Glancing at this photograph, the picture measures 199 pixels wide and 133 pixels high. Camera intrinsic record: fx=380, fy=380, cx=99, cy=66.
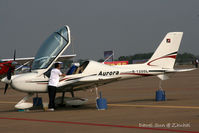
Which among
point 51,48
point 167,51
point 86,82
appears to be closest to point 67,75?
point 86,82

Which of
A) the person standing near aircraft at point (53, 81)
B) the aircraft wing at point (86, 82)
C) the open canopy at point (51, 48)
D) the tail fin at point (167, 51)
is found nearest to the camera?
the aircraft wing at point (86, 82)

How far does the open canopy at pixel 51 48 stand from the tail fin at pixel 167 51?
11.5ft

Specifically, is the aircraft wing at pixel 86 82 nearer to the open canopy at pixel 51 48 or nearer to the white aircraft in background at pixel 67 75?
the white aircraft in background at pixel 67 75

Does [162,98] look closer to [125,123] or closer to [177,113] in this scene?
[177,113]

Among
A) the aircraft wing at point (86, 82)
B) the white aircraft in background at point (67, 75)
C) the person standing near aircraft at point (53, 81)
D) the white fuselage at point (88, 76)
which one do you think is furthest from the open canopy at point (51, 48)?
the aircraft wing at point (86, 82)

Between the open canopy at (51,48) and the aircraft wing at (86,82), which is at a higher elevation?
the open canopy at (51,48)

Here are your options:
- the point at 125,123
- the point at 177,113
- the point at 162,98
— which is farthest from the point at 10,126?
the point at 162,98

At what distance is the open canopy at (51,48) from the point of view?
13047 millimetres

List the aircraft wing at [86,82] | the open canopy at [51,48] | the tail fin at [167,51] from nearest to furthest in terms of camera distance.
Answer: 1. the aircraft wing at [86,82]
2. the open canopy at [51,48]
3. the tail fin at [167,51]

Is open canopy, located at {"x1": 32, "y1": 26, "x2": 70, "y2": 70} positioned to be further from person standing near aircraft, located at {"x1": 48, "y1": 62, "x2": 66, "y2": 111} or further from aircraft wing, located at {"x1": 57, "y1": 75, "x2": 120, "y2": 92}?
aircraft wing, located at {"x1": 57, "y1": 75, "x2": 120, "y2": 92}

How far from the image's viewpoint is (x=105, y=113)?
11.3 m

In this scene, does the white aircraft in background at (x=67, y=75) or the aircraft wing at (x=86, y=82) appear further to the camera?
the white aircraft in background at (x=67, y=75)

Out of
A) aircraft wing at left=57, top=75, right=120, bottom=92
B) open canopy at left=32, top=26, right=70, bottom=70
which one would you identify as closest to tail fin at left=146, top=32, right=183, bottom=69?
aircraft wing at left=57, top=75, right=120, bottom=92

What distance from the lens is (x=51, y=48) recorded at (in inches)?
517
